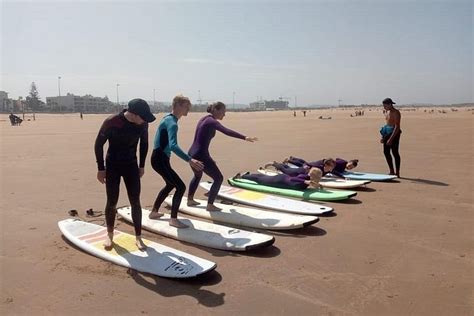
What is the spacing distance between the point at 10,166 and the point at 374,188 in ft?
30.8

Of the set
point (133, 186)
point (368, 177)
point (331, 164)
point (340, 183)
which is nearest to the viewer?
point (133, 186)

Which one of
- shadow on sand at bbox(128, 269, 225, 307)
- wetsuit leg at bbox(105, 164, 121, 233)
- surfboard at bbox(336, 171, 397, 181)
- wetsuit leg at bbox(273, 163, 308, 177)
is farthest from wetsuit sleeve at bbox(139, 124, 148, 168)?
surfboard at bbox(336, 171, 397, 181)

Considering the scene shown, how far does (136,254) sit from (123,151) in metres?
1.15

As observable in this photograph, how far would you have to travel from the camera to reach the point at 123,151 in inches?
171

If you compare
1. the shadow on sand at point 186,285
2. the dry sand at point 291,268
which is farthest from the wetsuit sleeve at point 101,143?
the shadow on sand at point 186,285

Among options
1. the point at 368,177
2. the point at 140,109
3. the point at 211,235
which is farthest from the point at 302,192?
the point at 140,109

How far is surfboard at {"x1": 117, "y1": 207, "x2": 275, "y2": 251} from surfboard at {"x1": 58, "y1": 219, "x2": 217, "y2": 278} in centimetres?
48

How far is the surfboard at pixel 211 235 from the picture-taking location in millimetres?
4648

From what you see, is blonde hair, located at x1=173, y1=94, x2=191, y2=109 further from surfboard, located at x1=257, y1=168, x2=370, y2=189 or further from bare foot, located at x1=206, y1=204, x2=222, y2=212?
surfboard, located at x1=257, y1=168, x2=370, y2=189

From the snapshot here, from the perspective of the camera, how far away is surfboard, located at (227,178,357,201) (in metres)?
7.04

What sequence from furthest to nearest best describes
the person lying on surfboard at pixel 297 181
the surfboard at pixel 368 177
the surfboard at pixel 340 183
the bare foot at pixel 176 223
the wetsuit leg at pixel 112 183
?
1. the surfboard at pixel 368 177
2. the surfboard at pixel 340 183
3. the person lying on surfboard at pixel 297 181
4. the bare foot at pixel 176 223
5. the wetsuit leg at pixel 112 183

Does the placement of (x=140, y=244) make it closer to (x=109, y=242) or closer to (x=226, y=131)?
(x=109, y=242)

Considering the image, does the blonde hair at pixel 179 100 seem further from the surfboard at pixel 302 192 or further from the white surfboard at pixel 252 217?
the surfboard at pixel 302 192

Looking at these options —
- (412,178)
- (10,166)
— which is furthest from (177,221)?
(10,166)
